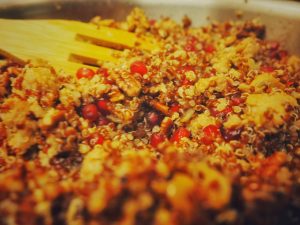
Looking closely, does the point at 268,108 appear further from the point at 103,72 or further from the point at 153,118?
the point at 103,72

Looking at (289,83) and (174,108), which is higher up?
(289,83)

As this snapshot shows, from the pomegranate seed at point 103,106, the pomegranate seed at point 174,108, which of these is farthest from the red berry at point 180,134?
A: the pomegranate seed at point 103,106

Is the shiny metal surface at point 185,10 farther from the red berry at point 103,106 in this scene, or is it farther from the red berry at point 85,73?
the red berry at point 103,106

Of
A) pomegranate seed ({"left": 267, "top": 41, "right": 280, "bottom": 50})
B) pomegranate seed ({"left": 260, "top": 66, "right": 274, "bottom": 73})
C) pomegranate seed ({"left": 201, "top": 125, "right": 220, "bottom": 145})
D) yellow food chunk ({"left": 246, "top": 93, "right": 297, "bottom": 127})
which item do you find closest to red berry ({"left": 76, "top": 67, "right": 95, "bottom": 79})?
pomegranate seed ({"left": 201, "top": 125, "right": 220, "bottom": 145})

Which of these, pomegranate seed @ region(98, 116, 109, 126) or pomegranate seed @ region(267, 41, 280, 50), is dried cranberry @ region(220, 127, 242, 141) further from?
pomegranate seed @ region(267, 41, 280, 50)

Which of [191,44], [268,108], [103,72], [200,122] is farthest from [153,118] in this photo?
[191,44]

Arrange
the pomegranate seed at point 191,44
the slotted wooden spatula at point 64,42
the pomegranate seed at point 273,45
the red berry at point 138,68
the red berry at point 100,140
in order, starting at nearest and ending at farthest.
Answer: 1. the red berry at point 100,140
2. the red berry at point 138,68
3. the slotted wooden spatula at point 64,42
4. the pomegranate seed at point 191,44
5. the pomegranate seed at point 273,45
